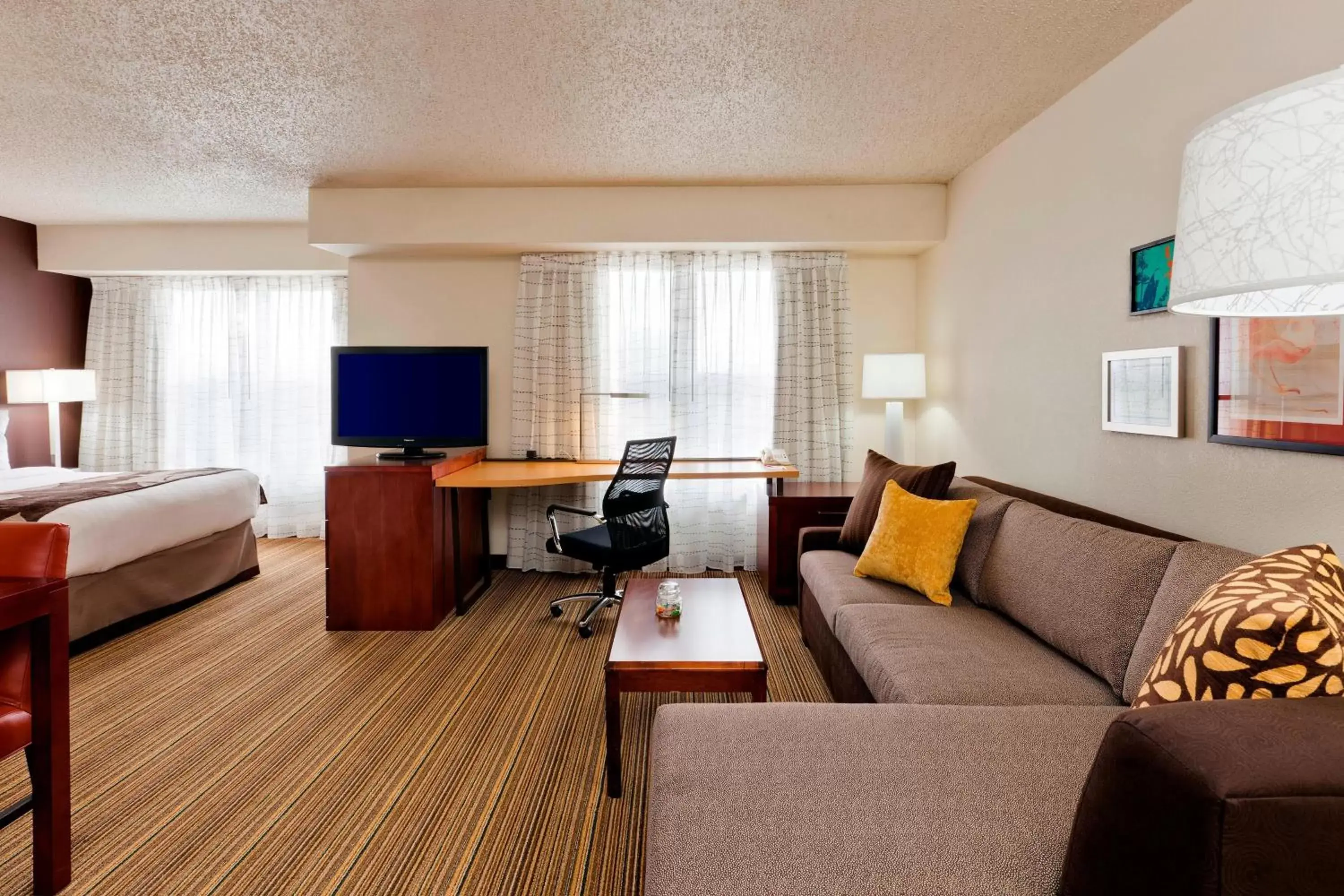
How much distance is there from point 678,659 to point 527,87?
2381mm

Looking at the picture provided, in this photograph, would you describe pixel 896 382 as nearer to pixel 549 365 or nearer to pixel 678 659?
pixel 549 365

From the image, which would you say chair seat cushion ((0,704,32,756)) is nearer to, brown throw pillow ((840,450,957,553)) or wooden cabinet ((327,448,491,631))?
wooden cabinet ((327,448,491,631))

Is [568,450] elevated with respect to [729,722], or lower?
elevated

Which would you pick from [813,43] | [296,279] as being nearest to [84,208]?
[296,279]

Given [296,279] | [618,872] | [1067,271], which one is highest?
[296,279]

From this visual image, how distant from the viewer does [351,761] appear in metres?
2.29

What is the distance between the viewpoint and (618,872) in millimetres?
1743

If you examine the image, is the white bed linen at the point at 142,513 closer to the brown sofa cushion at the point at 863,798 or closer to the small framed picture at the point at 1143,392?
the brown sofa cushion at the point at 863,798

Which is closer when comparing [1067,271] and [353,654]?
[1067,271]

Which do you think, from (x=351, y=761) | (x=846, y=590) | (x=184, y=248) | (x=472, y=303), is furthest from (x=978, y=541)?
(x=184, y=248)

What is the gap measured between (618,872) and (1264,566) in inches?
64.6

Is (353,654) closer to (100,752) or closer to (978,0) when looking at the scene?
(100,752)

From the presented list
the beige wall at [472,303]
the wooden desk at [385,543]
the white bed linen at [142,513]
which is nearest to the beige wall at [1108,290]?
the beige wall at [472,303]

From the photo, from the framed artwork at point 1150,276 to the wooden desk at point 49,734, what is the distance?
128 inches
